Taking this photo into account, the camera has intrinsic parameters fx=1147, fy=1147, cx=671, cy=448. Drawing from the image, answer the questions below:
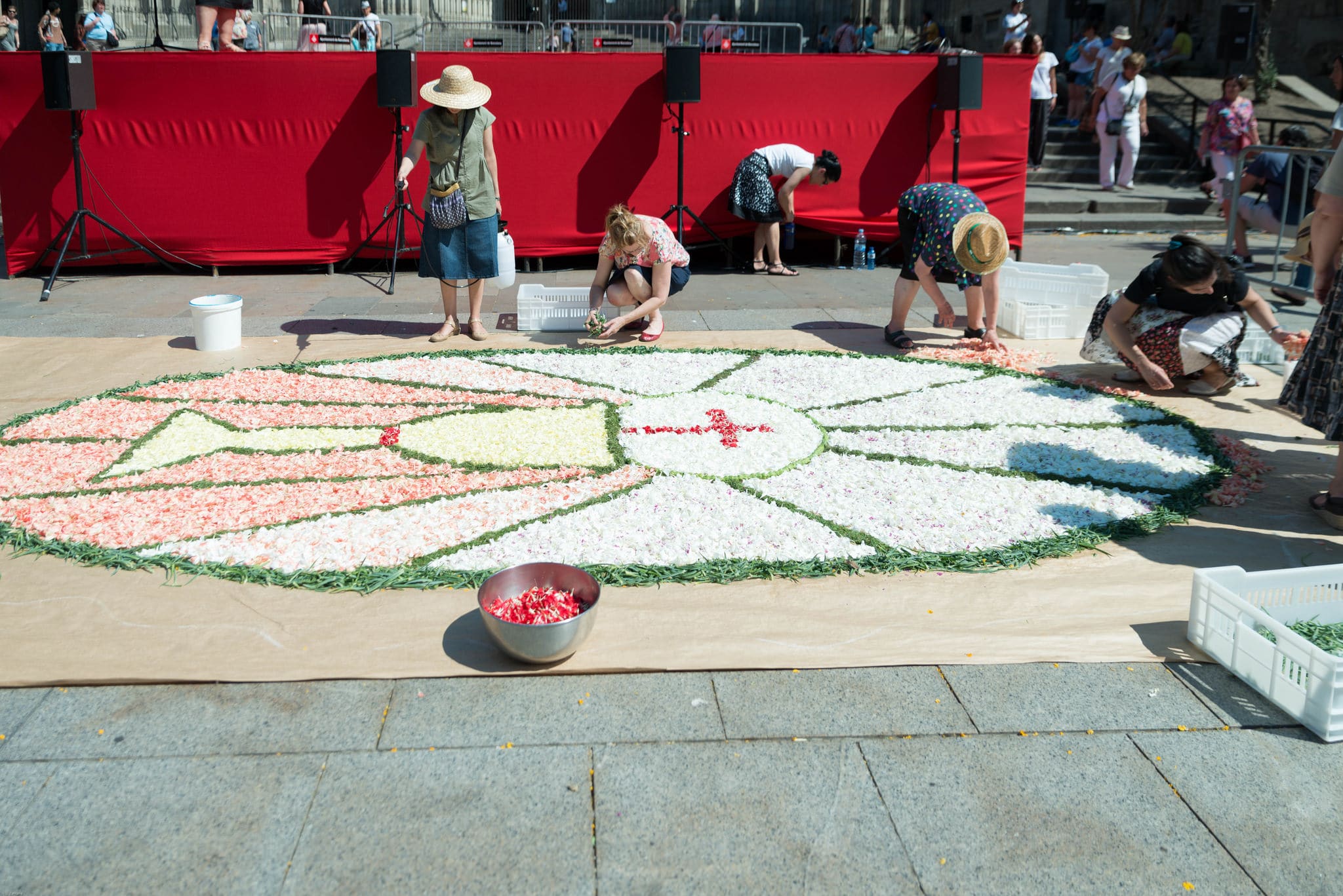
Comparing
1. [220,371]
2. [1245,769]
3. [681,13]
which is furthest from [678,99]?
[681,13]

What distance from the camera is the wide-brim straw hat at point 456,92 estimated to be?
6.51 m

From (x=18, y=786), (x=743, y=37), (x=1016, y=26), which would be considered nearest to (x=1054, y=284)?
(x=18, y=786)

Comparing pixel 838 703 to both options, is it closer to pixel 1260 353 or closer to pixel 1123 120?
pixel 1260 353

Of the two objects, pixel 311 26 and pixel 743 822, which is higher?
pixel 311 26

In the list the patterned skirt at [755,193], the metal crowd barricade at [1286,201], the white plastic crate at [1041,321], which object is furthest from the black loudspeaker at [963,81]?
the white plastic crate at [1041,321]

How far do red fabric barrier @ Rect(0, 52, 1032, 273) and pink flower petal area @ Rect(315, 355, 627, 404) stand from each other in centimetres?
359

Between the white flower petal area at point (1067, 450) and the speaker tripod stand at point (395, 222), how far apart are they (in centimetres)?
488

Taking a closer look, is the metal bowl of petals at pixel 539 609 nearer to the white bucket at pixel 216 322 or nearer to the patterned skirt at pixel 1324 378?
the patterned skirt at pixel 1324 378

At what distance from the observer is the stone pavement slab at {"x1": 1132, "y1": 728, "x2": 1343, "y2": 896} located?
7.80 feet

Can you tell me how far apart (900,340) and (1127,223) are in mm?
7655

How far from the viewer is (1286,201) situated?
28.3 feet

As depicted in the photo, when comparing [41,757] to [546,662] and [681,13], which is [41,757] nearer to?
[546,662]

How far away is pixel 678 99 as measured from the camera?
959 cm

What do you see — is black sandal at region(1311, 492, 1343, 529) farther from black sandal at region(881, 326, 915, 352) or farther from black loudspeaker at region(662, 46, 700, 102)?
black loudspeaker at region(662, 46, 700, 102)
